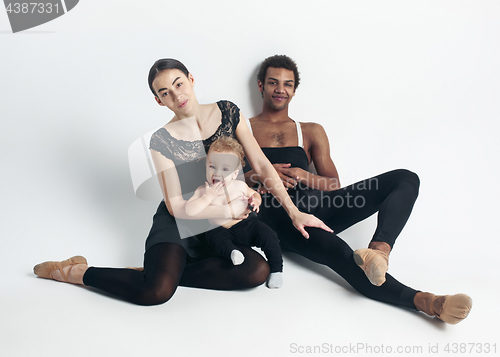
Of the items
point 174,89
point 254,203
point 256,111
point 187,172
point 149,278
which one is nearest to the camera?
point 149,278

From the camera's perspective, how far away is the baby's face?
2.27 m

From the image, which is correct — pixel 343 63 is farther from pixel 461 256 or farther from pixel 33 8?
pixel 33 8

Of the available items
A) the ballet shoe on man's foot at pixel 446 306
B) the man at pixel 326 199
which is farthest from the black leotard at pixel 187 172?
the ballet shoe on man's foot at pixel 446 306

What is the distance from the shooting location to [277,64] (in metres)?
3.06

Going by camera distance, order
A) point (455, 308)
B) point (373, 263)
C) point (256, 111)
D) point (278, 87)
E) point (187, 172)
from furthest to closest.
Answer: point (256, 111) < point (278, 87) < point (187, 172) < point (373, 263) < point (455, 308)

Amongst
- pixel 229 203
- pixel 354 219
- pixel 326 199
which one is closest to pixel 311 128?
pixel 326 199

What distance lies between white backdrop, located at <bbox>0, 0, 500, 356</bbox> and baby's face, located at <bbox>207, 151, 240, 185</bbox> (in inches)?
25.0

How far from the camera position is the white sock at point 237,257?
2.15 metres

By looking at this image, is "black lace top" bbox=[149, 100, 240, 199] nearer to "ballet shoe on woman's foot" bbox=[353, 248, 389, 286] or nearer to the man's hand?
the man's hand

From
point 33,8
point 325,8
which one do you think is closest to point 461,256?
point 325,8

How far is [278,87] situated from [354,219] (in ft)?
3.58

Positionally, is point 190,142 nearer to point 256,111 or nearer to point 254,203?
point 254,203

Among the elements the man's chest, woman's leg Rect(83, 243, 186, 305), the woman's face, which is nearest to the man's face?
the man's chest

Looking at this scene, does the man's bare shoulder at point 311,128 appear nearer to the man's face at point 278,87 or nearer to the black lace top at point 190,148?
the man's face at point 278,87
